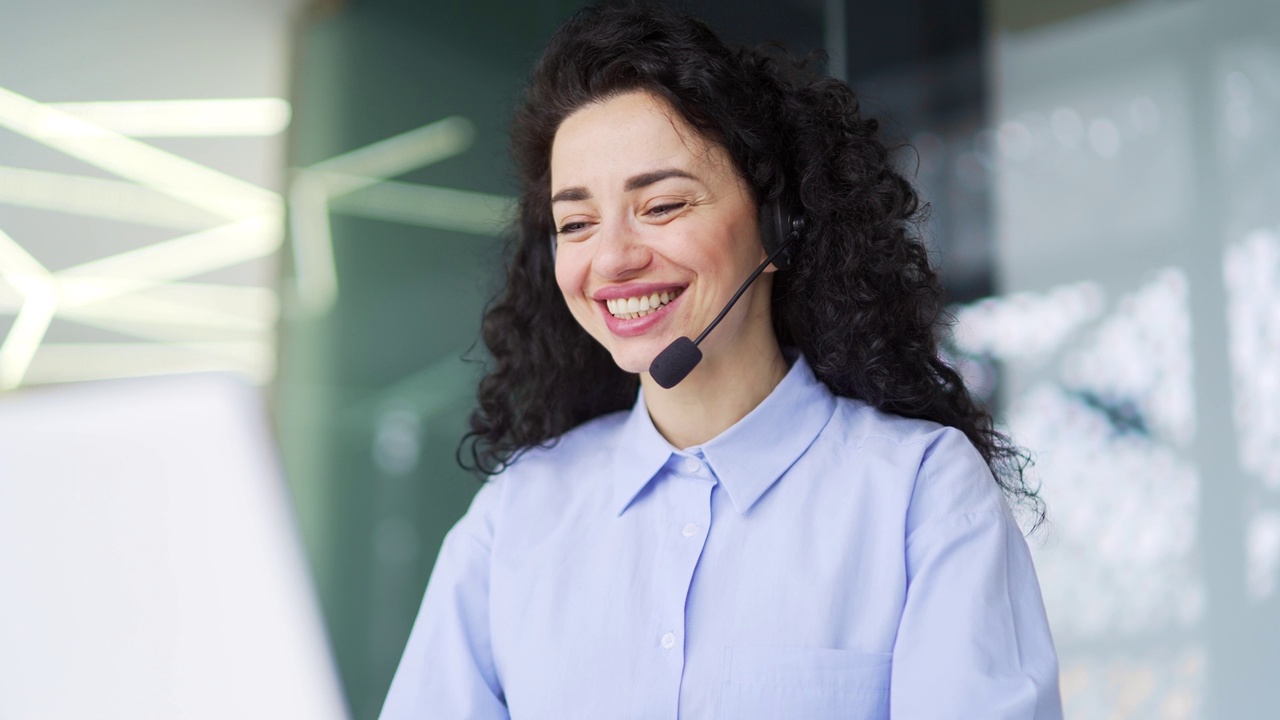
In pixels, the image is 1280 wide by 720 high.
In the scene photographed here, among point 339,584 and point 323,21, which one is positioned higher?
point 323,21

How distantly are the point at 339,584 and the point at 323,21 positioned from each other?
151cm

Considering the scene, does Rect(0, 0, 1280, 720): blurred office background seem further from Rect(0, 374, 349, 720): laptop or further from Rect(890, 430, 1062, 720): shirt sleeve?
Rect(890, 430, 1062, 720): shirt sleeve

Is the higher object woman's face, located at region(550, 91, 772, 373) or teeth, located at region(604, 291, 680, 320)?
woman's face, located at region(550, 91, 772, 373)

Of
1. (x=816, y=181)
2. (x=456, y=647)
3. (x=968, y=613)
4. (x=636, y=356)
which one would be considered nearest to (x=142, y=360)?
(x=456, y=647)

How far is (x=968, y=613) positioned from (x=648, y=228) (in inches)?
19.6

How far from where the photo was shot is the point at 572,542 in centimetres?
123

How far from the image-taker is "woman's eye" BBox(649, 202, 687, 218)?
1164 millimetres

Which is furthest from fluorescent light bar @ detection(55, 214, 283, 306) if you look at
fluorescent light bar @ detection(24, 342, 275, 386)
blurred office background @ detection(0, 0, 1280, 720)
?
fluorescent light bar @ detection(24, 342, 275, 386)

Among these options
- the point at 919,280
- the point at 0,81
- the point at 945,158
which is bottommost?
the point at 919,280

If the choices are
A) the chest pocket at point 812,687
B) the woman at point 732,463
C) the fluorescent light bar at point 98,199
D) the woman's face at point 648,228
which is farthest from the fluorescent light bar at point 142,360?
the chest pocket at point 812,687

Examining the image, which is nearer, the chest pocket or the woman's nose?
the chest pocket

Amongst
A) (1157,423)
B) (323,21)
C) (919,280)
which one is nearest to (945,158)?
(1157,423)

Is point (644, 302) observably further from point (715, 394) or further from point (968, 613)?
point (968, 613)

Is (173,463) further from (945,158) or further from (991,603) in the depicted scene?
(991,603)
